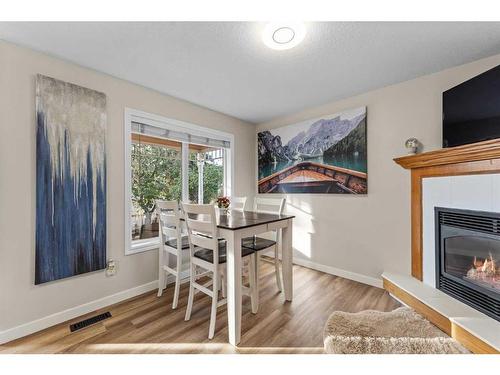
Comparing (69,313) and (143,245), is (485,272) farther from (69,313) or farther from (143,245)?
(69,313)

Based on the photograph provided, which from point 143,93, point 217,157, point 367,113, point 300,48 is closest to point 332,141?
point 367,113

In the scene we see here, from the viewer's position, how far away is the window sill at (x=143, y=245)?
7.66 feet

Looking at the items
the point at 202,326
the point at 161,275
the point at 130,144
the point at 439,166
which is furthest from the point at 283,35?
the point at 161,275

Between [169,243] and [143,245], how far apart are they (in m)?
0.33

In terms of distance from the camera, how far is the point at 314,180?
308cm

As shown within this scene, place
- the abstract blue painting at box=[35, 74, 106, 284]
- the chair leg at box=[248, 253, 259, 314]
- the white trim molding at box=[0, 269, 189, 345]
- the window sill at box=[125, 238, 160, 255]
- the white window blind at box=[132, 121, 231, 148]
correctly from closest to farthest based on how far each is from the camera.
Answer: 1. the white trim molding at box=[0, 269, 189, 345]
2. the abstract blue painting at box=[35, 74, 106, 284]
3. the chair leg at box=[248, 253, 259, 314]
4. the window sill at box=[125, 238, 160, 255]
5. the white window blind at box=[132, 121, 231, 148]

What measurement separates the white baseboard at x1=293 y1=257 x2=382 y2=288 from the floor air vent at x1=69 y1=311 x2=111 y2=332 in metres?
Result: 2.39

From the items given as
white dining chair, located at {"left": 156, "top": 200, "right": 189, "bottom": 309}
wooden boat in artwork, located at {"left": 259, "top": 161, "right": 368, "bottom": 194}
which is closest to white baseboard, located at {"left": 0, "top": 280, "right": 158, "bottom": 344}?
white dining chair, located at {"left": 156, "top": 200, "right": 189, "bottom": 309}

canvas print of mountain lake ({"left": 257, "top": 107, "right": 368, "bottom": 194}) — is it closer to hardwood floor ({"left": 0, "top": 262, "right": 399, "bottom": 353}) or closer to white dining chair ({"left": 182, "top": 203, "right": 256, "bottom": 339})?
hardwood floor ({"left": 0, "top": 262, "right": 399, "bottom": 353})

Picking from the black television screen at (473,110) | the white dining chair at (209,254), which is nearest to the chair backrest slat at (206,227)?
the white dining chair at (209,254)

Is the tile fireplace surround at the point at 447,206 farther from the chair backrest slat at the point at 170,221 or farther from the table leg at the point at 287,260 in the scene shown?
the chair backrest slat at the point at 170,221

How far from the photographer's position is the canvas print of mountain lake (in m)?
2.68

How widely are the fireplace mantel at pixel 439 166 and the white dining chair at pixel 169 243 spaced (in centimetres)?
224
